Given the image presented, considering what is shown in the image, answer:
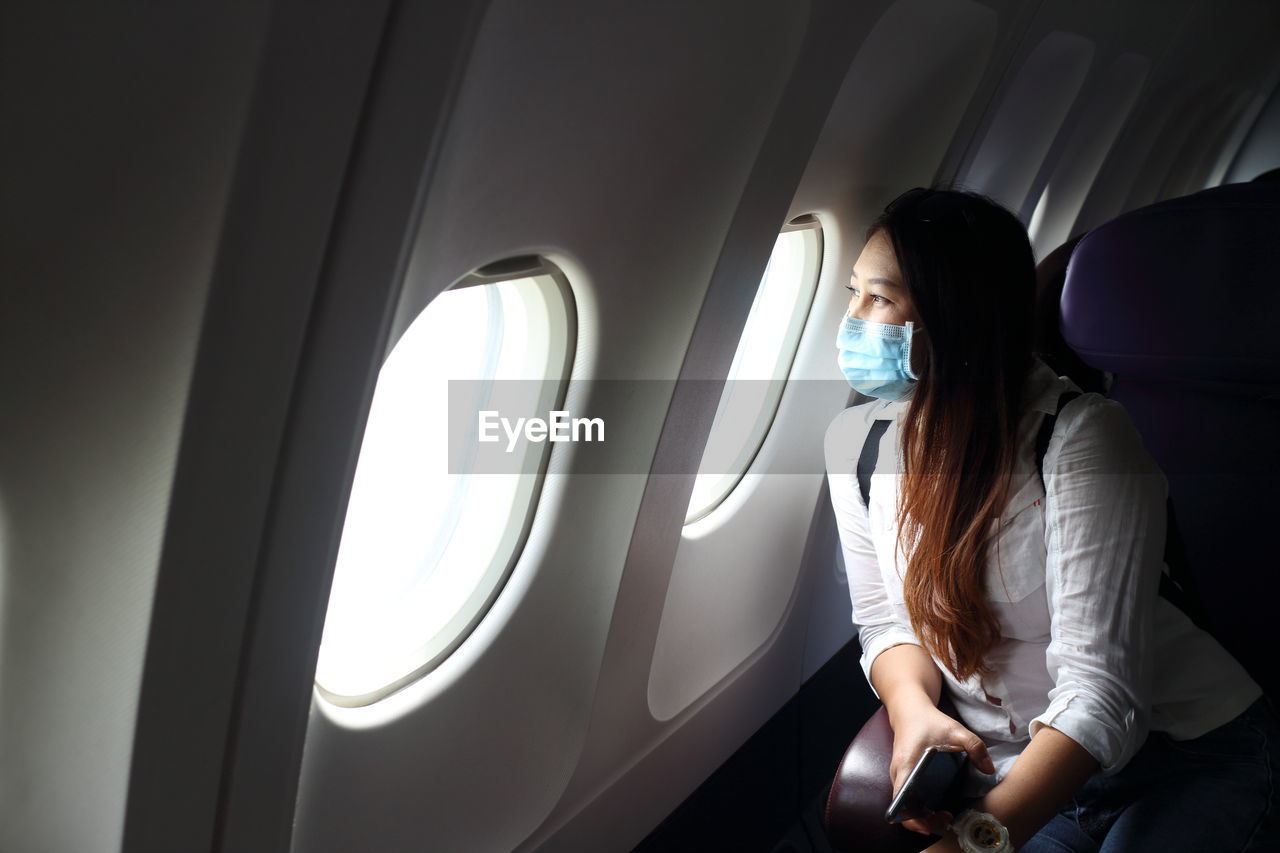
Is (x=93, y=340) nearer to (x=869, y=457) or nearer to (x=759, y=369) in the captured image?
(x=869, y=457)

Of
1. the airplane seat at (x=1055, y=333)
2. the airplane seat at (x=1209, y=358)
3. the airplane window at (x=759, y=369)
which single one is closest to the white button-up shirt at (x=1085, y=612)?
the airplane seat at (x=1209, y=358)

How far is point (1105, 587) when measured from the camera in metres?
1.78

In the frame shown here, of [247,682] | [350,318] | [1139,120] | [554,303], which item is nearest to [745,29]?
[554,303]

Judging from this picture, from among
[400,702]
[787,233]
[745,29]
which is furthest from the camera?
[787,233]

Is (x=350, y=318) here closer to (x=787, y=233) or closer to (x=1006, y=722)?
(x=1006, y=722)

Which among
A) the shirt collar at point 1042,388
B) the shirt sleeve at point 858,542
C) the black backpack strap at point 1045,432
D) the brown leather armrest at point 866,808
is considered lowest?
the brown leather armrest at point 866,808

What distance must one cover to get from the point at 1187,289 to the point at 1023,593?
0.78 meters

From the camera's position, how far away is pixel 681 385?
2.25 m

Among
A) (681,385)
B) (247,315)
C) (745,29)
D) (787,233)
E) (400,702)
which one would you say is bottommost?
(400,702)

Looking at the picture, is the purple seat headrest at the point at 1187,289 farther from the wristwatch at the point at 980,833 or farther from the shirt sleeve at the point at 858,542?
the wristwatch at the point at 980,833

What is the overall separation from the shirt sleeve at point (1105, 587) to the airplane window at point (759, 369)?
129 centimetres

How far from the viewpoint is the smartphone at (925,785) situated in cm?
168

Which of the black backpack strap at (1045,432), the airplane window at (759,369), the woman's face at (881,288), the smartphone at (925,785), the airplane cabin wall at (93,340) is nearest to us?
the airplane cabin wall at (93,340)

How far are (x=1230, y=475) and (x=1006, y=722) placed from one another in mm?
877
